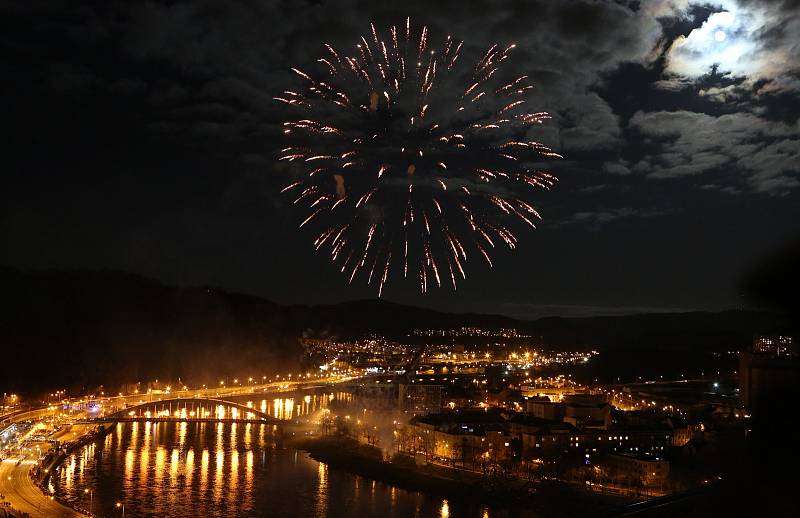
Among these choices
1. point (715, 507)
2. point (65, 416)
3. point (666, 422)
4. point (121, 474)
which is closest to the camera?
point (715, 507)

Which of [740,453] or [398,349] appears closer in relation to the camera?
[740,453]

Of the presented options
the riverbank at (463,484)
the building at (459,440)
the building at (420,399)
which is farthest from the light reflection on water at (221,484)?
the building at (420,399)

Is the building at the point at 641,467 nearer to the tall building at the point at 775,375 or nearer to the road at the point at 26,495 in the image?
the tall building at the point at 775,375

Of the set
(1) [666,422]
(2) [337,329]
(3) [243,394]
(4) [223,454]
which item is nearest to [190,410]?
(3) [243,394]

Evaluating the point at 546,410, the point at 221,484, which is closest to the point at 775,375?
the point at 221,484

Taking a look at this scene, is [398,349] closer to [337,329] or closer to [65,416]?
[337,329]

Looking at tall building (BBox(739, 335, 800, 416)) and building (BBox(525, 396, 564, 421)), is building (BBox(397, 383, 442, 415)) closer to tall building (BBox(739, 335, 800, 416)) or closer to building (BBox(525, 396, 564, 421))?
building (BBox(525, 396, 564, 421))

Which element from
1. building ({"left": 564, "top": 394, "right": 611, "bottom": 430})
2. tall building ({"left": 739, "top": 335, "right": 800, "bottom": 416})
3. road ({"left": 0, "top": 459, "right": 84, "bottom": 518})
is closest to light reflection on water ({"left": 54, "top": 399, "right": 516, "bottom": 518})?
road ({"left": 0, "top": 459, "right": 84, "bottom": 518})
